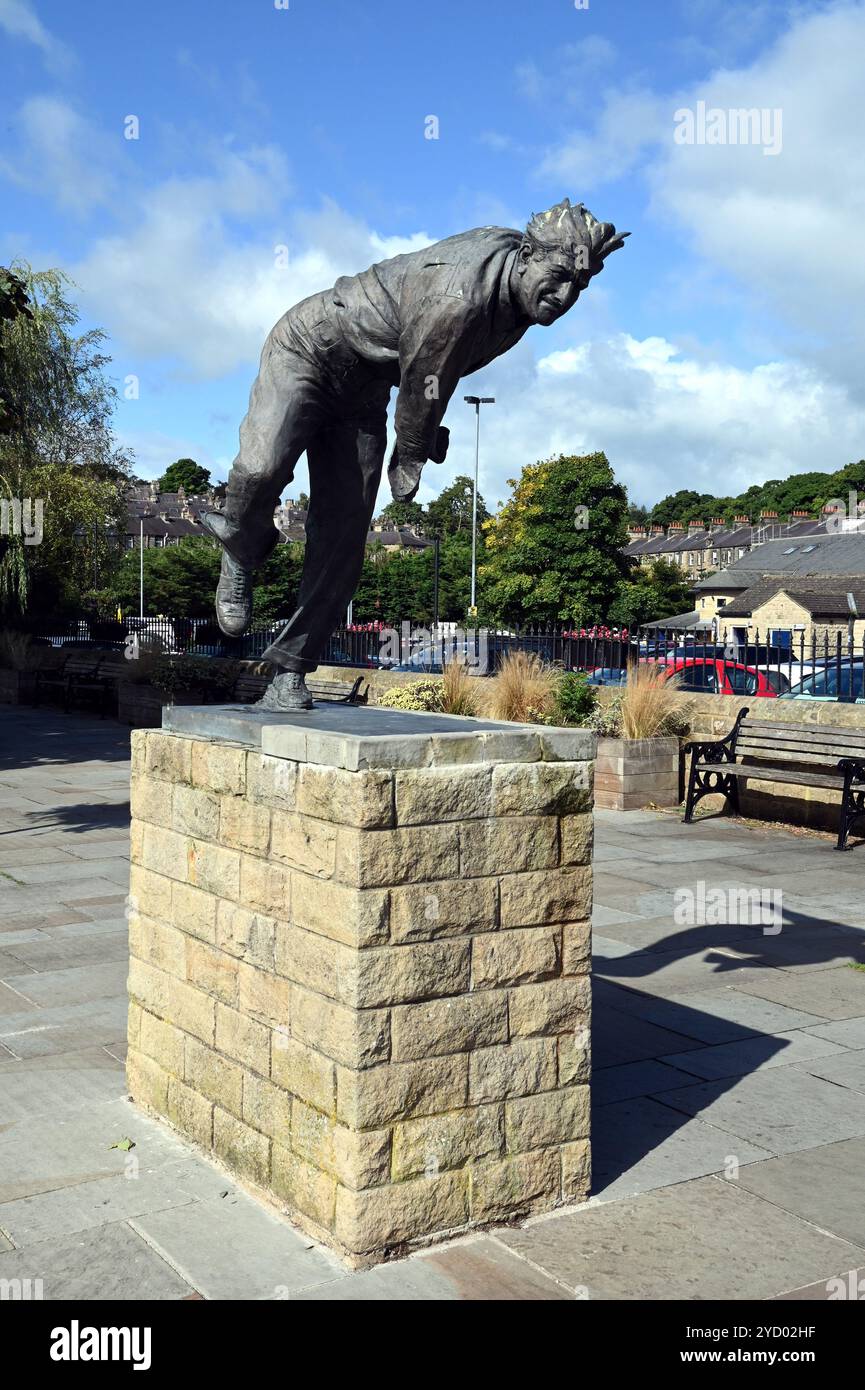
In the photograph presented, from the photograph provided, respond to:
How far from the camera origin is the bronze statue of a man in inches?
168

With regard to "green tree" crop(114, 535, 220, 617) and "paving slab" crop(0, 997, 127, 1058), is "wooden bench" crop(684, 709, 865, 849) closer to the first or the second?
"paving slab" crop(0, 997, 127, 1058)

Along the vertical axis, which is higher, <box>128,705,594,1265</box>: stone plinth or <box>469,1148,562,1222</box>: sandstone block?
<box>128,705,594,1265</box>: stone plinth

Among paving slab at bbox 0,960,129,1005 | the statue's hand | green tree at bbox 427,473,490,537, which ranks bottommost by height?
paving slab at bbox 0,960,129,1005

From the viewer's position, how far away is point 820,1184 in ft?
14.0

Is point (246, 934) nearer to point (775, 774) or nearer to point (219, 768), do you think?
point (219, 768)

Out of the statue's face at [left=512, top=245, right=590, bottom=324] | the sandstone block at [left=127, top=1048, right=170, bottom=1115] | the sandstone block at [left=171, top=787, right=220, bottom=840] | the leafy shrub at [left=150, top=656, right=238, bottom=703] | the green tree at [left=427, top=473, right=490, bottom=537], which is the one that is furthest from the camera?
the green tree at [left=427, top=473, right=490, bottom=537]

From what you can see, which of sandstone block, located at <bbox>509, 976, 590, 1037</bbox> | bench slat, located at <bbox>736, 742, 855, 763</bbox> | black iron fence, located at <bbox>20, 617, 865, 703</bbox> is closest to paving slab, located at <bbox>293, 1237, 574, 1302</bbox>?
sandstone block, located at <bbox>509, 976, 590, 1037</bbox>

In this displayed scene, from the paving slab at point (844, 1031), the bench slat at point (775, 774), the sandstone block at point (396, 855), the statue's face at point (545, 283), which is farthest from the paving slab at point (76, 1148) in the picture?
the bench slat at point (775, 774)

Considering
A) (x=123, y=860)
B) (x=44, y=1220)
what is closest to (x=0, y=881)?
(x=123, y=860)

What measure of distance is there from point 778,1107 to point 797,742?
22.9 ft

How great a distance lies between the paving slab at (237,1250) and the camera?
3.51m

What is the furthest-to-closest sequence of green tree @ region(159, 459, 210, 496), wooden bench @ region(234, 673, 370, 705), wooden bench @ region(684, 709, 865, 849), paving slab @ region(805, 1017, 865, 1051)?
green tree @ region(159, 459, 210, 496), wooden bench @ region(234, 673, 370, 705), wooden bench @ region(684, 709, 865, 849), paving slab @ region(805, 1017, 865, 1051)

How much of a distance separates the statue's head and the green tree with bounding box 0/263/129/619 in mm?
18678

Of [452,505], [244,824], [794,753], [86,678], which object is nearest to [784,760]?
[794,753]
